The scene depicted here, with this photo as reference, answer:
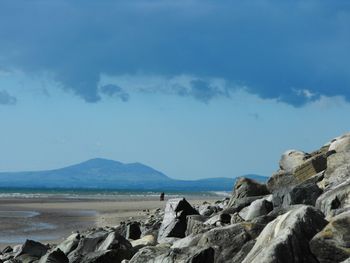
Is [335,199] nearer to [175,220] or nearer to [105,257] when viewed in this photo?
[175,220]

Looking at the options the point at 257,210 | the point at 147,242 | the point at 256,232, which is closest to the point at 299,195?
the point at 257,210

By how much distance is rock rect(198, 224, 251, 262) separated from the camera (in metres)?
12.1

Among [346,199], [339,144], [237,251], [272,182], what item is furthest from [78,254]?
[339,144]

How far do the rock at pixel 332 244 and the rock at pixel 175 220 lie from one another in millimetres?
6403

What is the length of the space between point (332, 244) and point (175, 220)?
7.14m

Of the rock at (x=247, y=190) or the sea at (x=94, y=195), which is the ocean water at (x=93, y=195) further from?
the rock at (x=247, y=190)

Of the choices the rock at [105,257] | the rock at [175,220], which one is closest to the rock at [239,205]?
the rock at [175,220]

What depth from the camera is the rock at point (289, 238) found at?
398 inches

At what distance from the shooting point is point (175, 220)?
1722cm

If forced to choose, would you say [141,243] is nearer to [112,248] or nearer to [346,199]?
[112,248]

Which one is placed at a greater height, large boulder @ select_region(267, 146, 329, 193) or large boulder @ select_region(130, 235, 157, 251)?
large boulder @ select_region(267, 146, 329, 193)

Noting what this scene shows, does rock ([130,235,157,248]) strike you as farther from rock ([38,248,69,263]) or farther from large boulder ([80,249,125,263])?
rock ([38,248,69,263])

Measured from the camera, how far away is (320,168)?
20875mm

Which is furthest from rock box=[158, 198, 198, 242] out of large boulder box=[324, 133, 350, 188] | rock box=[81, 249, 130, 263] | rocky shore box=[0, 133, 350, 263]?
large boulder box=[324, 133, 350, 188]
